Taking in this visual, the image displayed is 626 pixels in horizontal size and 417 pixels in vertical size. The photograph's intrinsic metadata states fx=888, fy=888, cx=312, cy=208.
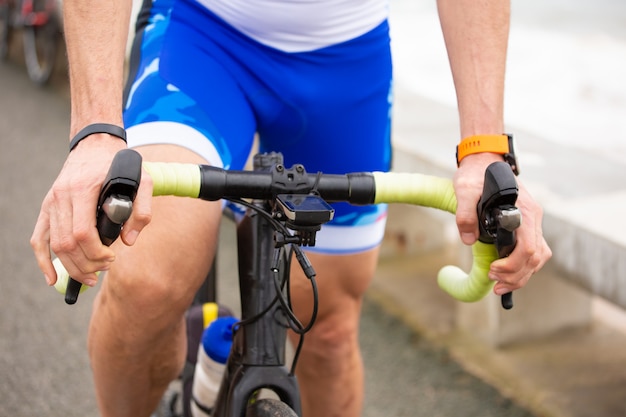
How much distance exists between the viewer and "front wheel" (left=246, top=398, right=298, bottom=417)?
1.71 meters

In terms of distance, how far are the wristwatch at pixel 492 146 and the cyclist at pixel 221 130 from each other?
18mm

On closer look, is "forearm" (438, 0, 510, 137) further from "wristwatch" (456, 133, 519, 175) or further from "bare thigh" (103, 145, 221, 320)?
"bare thigh" (103, 145, 221, 320)

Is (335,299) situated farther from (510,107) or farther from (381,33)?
(510,107)

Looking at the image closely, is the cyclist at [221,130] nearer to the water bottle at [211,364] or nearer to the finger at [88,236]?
the finger at [88,236]

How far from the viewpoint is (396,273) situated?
4859 mm

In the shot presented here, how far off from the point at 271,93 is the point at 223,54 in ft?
0.49

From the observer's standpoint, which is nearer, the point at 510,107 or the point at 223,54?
the point at 223,54

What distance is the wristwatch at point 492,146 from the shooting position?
176 cm

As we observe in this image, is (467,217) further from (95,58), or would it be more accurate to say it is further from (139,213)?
(95,58)

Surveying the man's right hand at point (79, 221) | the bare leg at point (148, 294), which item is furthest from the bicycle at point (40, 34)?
the man's right hand at point (79, 221)

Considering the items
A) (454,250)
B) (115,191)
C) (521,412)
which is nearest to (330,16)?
(115,191)

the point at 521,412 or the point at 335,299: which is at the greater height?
the point at 335,299

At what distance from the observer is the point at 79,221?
1.42 metres

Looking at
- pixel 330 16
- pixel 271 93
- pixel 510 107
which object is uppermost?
pixel 330 16
